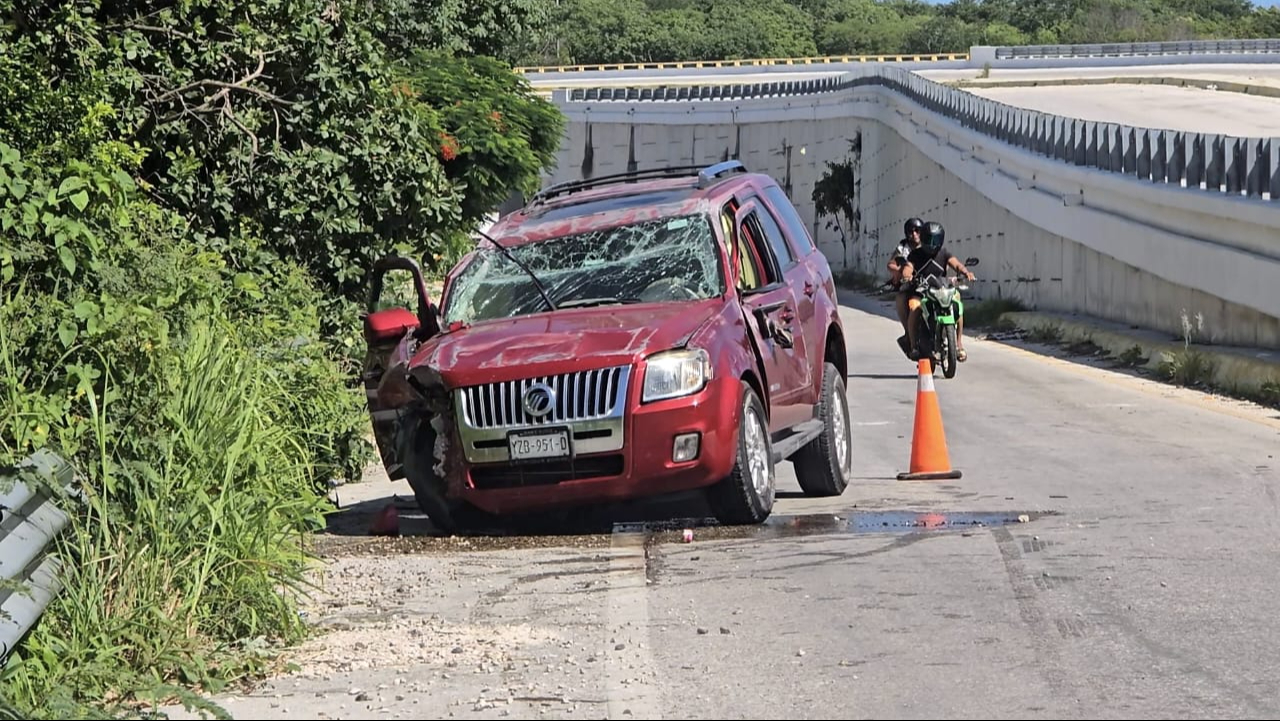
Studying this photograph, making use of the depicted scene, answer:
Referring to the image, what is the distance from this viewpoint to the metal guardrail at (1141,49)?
10556cm

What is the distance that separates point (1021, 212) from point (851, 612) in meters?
29.7

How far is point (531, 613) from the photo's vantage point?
28.2 feet

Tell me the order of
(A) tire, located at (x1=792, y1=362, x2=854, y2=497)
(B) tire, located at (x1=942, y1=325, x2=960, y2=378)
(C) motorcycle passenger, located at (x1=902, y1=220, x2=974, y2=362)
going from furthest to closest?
(C) motorcycle passenger, located at (x1=902, y1=220, x2=974, y2=362) < (B) tire, located at (x1=942, y1=325, x2=960, y2=378) < (A) tire, located at (x1=792, y1=362, x2=854, y2=497)

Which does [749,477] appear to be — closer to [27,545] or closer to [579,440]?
[579,440]

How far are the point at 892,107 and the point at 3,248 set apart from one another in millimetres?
54870

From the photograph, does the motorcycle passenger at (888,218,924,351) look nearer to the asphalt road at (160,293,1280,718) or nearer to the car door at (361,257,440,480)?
the asphalt road at (160,293,1280,718)

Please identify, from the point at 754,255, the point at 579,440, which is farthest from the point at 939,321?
the point at 579,440

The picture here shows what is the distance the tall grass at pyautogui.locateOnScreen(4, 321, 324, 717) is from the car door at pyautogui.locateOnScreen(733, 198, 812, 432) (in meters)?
3.58

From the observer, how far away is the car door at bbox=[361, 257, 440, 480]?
36.8ft

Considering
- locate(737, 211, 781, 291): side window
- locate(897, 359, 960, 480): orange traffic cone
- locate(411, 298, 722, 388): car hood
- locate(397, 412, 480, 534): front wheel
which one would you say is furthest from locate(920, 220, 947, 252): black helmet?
locate(397, 412, 480, 534): front wheel

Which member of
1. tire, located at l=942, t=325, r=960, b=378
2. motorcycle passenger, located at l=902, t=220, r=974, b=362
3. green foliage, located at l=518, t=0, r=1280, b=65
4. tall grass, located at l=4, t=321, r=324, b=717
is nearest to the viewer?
tall grass, located at l=4, t=321, r=324, b=717

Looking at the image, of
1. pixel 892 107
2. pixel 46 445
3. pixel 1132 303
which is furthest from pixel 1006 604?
pixel 892 107

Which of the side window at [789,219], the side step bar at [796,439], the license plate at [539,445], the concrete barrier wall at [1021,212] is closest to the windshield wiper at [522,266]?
the license plate at [539,445]

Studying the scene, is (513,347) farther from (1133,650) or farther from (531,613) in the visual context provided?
(1133,650)
